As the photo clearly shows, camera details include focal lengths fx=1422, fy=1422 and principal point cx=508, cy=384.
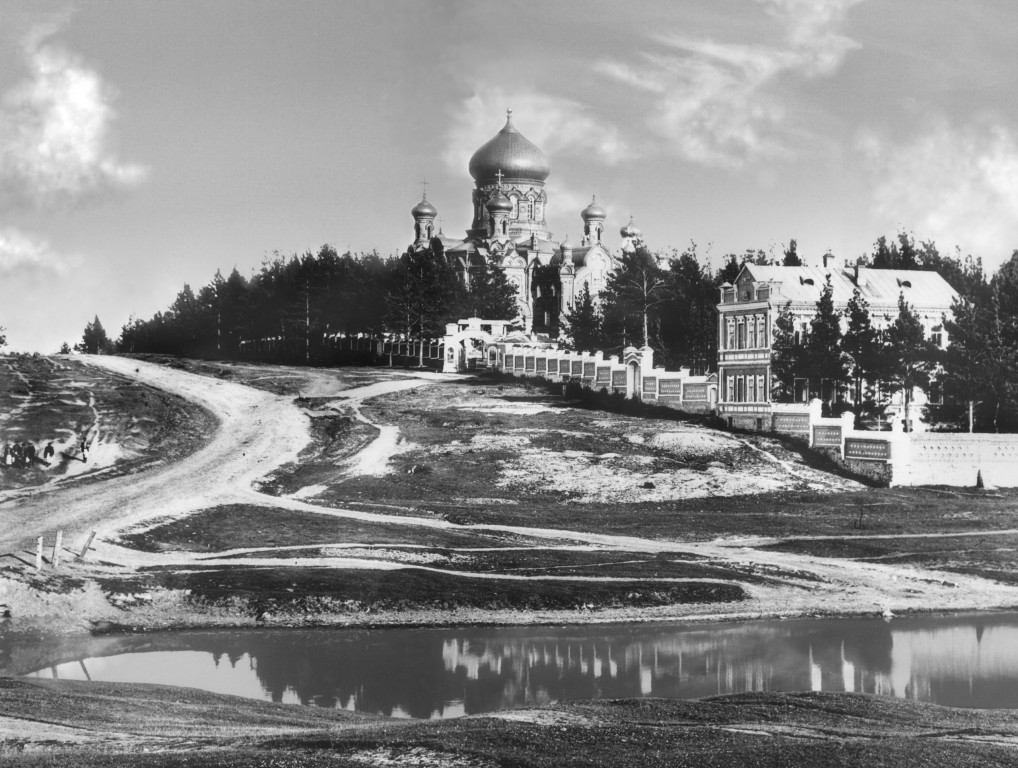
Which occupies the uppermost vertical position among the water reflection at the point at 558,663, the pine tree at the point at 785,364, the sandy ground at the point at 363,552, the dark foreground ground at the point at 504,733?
the pine tree at the point at 785,364

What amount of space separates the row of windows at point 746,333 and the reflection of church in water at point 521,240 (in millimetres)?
57402

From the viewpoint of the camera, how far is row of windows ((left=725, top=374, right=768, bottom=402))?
71.6m

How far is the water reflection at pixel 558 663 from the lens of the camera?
30906 millimetres

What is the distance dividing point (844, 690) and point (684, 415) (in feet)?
124

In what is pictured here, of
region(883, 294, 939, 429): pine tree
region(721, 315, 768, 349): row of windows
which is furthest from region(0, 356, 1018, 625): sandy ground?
region(883, 294, 939, 429): pine tree

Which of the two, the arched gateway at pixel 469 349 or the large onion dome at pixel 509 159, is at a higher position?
the large onion dome at pixel 509 159

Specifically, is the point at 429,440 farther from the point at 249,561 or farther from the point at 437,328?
the point at 437,328

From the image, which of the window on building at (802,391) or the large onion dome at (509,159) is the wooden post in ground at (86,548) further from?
the large onion dome at (509,159)

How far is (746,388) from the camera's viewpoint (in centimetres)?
7262

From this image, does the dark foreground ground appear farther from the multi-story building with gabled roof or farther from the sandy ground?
the multi-story building with gabled roof

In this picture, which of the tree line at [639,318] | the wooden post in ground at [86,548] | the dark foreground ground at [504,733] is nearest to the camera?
the dark foreground ground at [504,733]

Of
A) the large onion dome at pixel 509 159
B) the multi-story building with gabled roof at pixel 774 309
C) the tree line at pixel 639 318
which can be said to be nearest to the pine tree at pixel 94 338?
the tree line at pixel 639 318

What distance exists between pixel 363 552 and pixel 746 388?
113 ft

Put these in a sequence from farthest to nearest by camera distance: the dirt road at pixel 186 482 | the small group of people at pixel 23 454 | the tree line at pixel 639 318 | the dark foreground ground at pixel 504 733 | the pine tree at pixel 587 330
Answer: the pine tree at pixel 587 330, the tree line at pixel 639 318, the small group of people at pixel 23 454, the dirt road at pixel 186 482, the dark foreground ground at pixel 504 733
